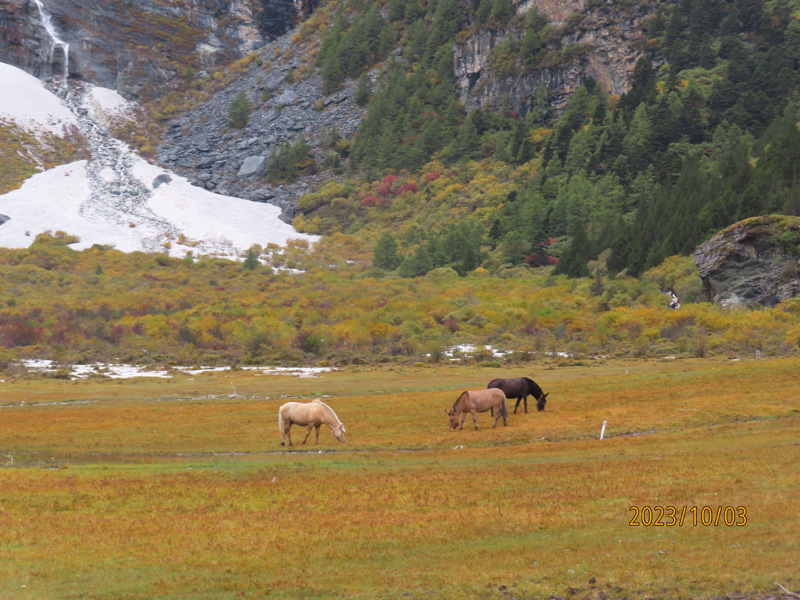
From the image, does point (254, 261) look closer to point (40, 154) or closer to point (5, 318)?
point (5, 318)

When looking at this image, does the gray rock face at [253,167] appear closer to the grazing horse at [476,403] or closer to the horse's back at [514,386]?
the horse's back at [514,386]

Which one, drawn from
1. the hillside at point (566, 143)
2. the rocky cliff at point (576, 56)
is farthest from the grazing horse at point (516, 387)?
the rocky cliff at point (576, 56)

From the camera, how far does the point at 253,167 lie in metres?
194

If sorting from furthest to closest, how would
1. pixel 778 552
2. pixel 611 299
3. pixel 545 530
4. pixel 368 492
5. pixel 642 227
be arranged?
pixel 642 227
pixel 611 299
pixel 368 492
pixel 545 530
pixel 778 552

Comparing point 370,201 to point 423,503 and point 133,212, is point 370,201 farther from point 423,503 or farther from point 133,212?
point 423,503

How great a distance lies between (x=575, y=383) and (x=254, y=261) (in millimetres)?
94753

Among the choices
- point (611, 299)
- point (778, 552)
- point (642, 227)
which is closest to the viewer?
point (778, 552)

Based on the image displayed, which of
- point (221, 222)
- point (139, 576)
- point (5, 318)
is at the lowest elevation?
point (139, 576)

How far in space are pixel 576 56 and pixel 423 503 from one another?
16181 centimetres

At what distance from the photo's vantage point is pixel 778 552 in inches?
598

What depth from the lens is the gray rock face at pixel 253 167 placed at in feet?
632

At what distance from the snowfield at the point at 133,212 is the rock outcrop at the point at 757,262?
90.7 meters

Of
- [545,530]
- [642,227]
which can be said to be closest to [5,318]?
[642,227]

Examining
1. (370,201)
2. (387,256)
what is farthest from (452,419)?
(370,201)
